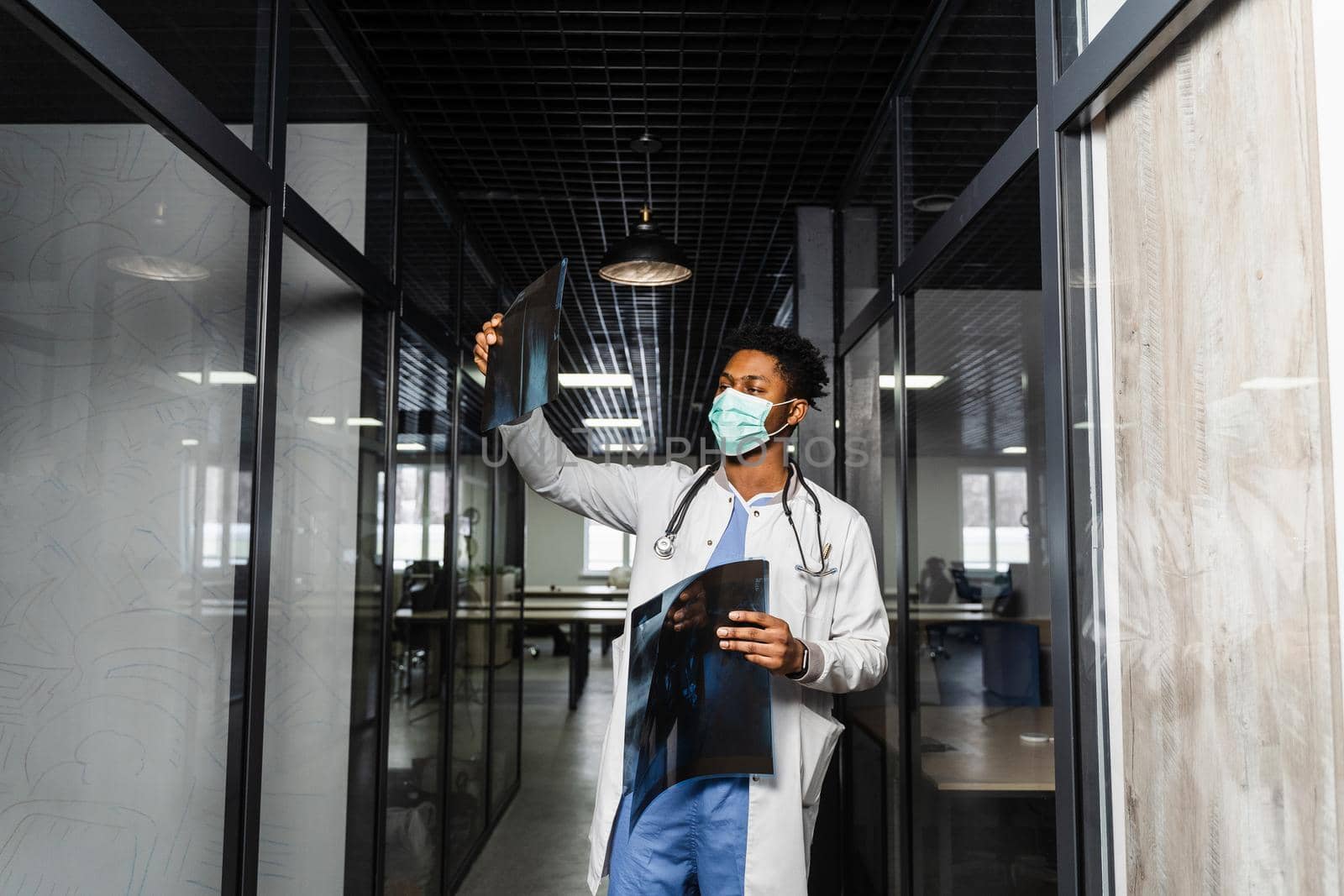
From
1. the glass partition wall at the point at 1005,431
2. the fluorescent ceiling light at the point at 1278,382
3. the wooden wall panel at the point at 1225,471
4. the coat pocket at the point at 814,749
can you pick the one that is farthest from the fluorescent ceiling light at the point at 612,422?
the fluorescent ceiling light at the point at 1278,382

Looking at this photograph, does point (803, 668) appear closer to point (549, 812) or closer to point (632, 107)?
point (632, 107)

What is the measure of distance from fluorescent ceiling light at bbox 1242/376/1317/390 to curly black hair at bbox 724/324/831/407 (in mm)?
1248

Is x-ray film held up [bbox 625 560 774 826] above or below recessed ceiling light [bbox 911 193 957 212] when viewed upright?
below

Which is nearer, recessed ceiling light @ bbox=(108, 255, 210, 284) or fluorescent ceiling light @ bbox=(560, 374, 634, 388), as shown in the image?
recessed ceiling light @ bbox=(108, 255, 210, 284)

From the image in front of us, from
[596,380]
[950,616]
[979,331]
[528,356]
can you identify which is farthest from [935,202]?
[596,380]

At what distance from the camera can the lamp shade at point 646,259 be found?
3920mm

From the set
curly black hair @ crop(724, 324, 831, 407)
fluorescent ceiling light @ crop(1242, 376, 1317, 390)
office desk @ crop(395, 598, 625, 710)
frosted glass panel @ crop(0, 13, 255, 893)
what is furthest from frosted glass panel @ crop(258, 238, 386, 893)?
office desk @ crop(395, 598, 625, 710)

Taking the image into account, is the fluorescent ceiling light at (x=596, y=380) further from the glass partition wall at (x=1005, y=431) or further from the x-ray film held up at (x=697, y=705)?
the x-ray film held up at (x=697, y=705)

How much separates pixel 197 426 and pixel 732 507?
1.06m

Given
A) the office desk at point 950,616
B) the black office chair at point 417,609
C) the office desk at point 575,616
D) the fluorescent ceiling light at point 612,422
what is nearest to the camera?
the office desk at point 950,616

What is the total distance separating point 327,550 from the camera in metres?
2.58

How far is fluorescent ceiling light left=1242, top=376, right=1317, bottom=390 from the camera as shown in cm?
94

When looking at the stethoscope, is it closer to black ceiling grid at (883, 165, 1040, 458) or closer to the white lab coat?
the white lab coat

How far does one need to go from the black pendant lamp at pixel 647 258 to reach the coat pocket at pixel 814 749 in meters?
2.31
